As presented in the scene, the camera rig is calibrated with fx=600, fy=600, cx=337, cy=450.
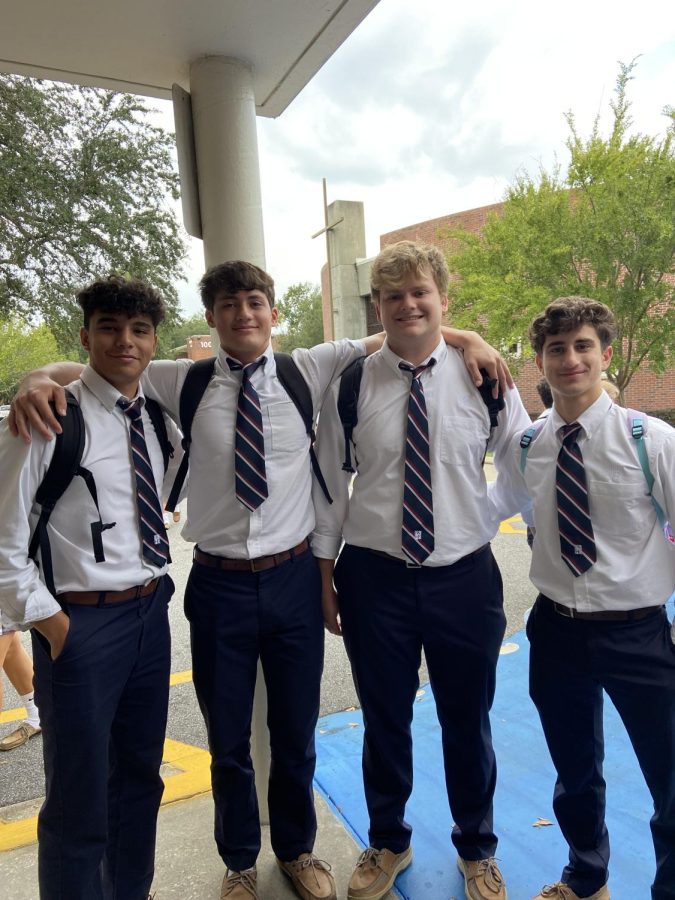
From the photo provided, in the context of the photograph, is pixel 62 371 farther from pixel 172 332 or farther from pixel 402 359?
pixel 172 332

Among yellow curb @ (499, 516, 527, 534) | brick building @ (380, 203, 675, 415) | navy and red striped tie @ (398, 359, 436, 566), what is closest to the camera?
navy and red striped tie @ (398, 359, 436, 566)

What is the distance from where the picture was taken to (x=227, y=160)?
2.60m

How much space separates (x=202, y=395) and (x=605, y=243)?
1014 centimetres

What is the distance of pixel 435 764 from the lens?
3115 mm

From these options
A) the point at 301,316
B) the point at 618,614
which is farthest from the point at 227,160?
the point at 301,316

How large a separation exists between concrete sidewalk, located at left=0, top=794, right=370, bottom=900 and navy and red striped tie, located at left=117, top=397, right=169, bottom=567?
136cm

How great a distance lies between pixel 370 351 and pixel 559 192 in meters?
10.4

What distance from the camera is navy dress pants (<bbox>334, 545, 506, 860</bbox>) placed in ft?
7.06

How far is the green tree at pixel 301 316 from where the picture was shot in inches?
1288

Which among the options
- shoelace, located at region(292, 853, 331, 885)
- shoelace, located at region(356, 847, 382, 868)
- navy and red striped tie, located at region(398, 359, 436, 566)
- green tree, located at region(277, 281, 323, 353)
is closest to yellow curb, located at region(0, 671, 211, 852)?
shoelace, located at region(292, 853, 331, 885)

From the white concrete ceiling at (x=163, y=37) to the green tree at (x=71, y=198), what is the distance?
3.33 meters

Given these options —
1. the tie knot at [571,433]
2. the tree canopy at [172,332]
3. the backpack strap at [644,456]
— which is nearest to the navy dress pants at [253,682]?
the tie knot at [571,433]

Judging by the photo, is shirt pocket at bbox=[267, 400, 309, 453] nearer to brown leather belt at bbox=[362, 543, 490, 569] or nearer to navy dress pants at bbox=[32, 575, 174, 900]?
brown leather belt at bbox=[362, 543, 490, 569]

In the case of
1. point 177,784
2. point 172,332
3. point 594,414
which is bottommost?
point 177,784
